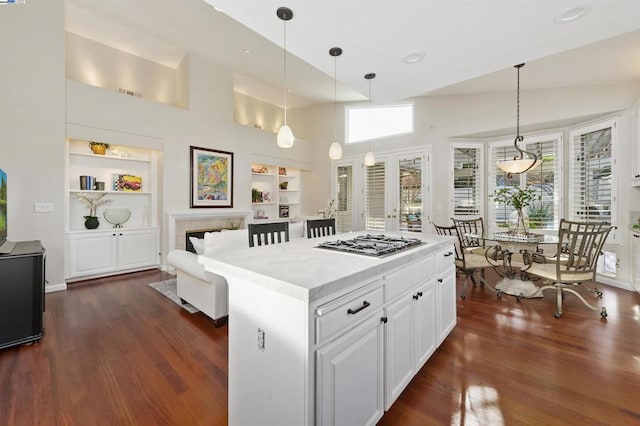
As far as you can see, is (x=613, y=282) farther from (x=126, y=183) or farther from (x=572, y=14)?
(x=126, y=183)

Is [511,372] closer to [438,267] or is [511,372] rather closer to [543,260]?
[438,267]

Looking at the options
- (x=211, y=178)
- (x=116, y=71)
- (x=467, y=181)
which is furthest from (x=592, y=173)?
(x=116, y=71)

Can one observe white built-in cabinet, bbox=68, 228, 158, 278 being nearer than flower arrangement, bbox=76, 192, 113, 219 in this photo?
Yes

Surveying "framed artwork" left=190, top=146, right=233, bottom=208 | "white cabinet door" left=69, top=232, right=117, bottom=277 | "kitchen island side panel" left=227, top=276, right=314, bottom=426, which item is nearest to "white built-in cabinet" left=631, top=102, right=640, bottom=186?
"kitchen island side panel" left=227, top=276, right=314, bottom=426

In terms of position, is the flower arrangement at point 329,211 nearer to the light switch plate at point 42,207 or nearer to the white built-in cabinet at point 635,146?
the light switch plate at point 42,207

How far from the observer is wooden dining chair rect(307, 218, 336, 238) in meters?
3.27

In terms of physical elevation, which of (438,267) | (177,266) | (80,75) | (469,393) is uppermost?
(80,75)

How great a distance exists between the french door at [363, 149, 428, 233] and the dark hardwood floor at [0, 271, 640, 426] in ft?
10.3

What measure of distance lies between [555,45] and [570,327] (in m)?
2.83

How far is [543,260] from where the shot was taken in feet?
12.1

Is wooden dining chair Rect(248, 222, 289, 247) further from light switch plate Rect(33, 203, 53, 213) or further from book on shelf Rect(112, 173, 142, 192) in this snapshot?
book on shelf Rect(112, 173, 142, 192)

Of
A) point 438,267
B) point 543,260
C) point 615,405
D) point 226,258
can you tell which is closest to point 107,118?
A: point 226,258

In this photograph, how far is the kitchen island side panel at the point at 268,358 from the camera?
108 cm

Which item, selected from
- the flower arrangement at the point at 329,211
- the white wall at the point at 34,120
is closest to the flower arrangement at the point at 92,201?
the white wall at the point at 34,120
